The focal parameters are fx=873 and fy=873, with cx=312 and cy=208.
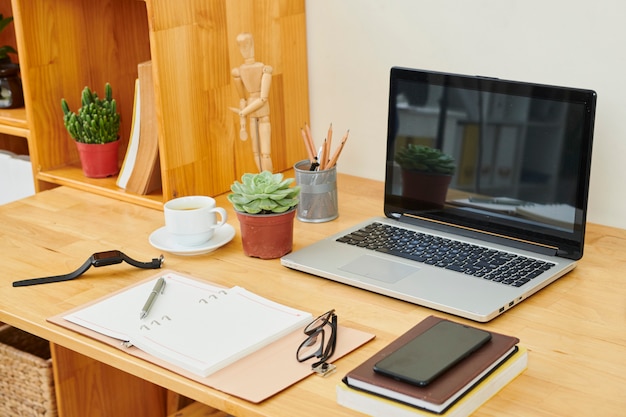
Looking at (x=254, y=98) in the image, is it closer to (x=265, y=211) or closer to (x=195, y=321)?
(x=265, y=211)

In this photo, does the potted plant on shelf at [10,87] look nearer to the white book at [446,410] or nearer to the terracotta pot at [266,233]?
the terracotta pot at [266,233]

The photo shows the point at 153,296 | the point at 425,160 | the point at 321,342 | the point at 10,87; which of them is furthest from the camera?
the point at 10,87

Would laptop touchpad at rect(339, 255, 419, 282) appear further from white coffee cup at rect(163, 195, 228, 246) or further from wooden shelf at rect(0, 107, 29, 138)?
wooden shelf at rect(0, 107, 29, 138)

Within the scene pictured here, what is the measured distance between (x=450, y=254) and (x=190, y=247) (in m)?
0.42

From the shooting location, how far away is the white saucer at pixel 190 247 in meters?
1.42

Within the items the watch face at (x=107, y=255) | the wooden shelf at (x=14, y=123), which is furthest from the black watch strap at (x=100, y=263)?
the wooden shelf at (x=14, y=123)

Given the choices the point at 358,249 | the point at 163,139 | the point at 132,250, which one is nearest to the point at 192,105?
the point at 163,139

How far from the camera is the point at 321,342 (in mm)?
1109

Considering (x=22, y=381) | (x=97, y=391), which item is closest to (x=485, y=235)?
(x=97, y=391)

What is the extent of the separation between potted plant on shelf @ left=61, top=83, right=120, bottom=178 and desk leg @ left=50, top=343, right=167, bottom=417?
44 centimetres

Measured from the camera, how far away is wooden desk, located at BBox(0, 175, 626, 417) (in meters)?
1.01

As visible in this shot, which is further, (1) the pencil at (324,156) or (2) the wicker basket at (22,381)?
(1) the pencil at (324,156)

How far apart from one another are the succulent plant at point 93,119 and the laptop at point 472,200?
57 centimetres

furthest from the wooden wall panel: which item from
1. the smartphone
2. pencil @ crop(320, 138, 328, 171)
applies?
the smartphone
